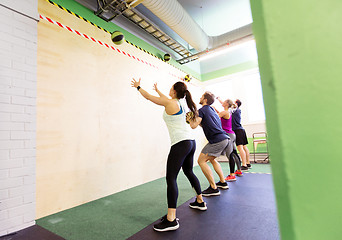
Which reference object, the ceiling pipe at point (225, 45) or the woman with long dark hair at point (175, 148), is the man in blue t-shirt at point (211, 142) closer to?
the woman with long dark hair at point (175, 148)

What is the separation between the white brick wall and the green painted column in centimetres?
259

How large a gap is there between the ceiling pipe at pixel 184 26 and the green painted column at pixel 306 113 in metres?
3.53

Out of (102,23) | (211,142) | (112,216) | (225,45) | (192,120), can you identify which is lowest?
(112,216)

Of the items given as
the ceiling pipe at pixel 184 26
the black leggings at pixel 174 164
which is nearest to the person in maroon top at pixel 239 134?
the ceiling pipe at pixel 184 26

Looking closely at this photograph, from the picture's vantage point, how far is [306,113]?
1.21 ft

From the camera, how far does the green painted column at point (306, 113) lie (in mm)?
357

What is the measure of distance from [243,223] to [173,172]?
3.00 feet

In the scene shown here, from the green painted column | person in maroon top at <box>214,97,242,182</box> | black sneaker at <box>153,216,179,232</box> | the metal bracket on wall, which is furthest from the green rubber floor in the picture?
the metal bracket on wall

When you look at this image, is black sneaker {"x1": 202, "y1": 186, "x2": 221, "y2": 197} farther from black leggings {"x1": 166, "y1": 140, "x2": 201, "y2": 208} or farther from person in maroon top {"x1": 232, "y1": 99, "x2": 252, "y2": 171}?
person in maroon top {"x1": 232, "y1": 99, "x2": 252, "y2": 171}

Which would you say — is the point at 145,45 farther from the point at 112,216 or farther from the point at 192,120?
the point at 112,216

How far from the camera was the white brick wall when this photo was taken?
76.8 inches

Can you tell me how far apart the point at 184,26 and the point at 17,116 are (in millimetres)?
3648

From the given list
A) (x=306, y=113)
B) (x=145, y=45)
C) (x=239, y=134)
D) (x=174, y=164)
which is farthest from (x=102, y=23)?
(x=306, y=113)

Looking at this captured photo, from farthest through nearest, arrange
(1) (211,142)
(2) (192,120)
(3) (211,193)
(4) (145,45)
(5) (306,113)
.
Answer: (4) (145,45) < (1) (211,142) < (3) (211,193) < (2) (192,120) < (5) (306,113)
